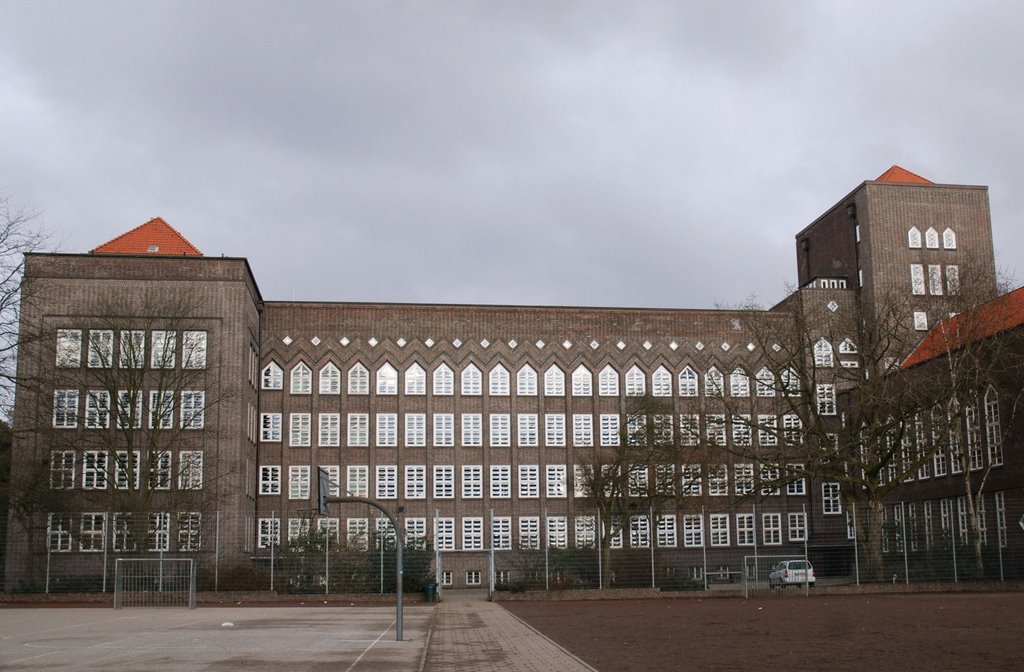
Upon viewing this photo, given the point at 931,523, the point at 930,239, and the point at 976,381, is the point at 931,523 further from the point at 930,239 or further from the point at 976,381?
the point at 930,239

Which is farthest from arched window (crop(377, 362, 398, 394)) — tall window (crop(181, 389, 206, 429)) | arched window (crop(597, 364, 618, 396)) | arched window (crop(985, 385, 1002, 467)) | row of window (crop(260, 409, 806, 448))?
arched window (crop(985, 385, 1002, 467))

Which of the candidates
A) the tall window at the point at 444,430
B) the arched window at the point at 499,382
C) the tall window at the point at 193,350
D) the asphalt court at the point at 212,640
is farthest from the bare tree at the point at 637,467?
the tall window at the point at 193,350

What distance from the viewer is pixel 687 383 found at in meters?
64.1

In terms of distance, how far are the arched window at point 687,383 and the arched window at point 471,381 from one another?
12.0 m

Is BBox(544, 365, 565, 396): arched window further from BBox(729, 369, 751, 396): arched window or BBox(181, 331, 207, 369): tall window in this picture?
BBox(181, 331, 207, 369): tall window

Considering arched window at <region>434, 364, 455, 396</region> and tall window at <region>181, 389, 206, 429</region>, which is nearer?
tall window at <region>181, 389, 206, 429</region>

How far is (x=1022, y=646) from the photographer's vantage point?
1825 cm

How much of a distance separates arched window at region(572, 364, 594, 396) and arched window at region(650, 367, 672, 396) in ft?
12.0

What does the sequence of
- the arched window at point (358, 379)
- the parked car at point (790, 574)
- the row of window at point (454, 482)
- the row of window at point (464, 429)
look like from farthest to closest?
1. the arched window at point (358, 379)
2. the row of window at point (464, 429)
3. the row of window at point (454, 482)
4. the parked car at point (790, 574)

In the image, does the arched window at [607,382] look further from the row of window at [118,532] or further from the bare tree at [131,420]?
the row of window at [118,532]

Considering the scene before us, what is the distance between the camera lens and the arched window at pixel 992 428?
48656 mm

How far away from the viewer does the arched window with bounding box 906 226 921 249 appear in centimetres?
6391

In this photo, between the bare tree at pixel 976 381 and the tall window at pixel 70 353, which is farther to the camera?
the tall window at pixel 70 353

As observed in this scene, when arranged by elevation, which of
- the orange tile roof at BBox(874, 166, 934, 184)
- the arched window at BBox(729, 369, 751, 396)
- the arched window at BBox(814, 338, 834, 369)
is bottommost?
the arched window at BBox(729, 369, 751, 396)
